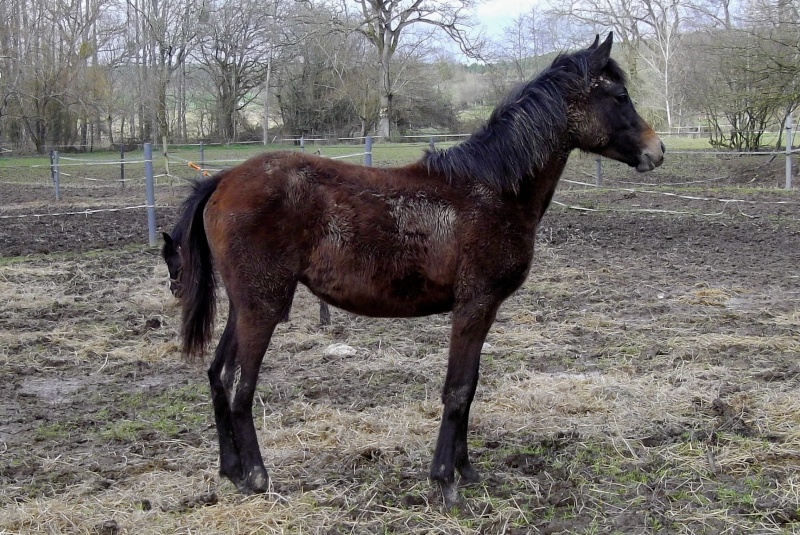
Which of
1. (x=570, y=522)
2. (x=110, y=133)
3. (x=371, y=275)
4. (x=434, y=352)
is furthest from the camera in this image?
(x=110, y=133)

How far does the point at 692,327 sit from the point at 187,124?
3767 centimetres

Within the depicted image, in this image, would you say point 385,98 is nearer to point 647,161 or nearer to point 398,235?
point 647,161

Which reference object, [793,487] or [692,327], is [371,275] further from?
[692,327]

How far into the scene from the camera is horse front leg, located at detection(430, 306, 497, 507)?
335 cm

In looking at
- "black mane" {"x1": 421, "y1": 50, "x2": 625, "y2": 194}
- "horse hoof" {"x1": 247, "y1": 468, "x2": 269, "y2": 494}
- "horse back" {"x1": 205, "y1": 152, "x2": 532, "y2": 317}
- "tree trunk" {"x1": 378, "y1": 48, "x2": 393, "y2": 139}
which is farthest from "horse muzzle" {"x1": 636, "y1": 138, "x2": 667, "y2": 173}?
"tree trunk" {"x1": 378, "y1": 48, "x2": 393, "y2": 139}

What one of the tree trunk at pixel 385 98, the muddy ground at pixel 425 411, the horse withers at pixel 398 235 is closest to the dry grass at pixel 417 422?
the muddy ground at pixel 425 411

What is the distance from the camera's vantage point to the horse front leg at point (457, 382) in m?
3.35

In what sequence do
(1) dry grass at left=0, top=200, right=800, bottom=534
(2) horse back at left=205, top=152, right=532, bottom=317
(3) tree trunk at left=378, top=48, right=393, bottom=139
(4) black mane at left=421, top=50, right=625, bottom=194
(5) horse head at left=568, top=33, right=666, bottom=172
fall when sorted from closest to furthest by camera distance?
(1) dry grass at left=0, top=200, right=800, bottom=534, (2) horse back at left=205, top=152, right=532, bottom=317, (4) black mane at left=421, top=50, right=625, bottom=194, (5) horse head at left=568, top=33, right=666, bottom=172, (3) tree trunk at left=378, top=48, right=393, bottom=139

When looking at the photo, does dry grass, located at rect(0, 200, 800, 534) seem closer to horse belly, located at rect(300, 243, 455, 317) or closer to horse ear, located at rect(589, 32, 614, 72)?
horse belly, located at rect(300, 243, 455, 317)

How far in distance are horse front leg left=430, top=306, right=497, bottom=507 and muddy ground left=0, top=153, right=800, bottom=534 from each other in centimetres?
13

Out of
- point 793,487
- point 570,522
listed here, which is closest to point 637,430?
point 793,487

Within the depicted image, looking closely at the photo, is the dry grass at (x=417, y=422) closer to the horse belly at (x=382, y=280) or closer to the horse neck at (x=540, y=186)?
the horse belly at (x=382, y=280)

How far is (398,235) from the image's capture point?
3357mm

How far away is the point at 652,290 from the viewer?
7.29 meters
